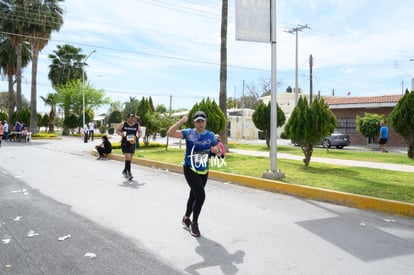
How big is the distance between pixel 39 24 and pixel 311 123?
92.3 feet

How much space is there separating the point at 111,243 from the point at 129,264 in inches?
30.0

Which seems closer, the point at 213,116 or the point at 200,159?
the point at 200,159

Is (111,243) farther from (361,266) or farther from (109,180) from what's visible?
(109,180)

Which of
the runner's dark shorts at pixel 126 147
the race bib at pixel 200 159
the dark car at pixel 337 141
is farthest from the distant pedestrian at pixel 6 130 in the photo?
the race bib at pixel 200 159

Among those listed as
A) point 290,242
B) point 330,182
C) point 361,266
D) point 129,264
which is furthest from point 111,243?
point 330,182

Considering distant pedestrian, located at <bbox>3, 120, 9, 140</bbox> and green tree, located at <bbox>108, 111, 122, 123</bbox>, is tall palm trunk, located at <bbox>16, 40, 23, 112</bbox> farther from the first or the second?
green tree, located at <bbox>108, 111, 122, 123</bbox>

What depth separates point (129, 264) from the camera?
12.8 ft

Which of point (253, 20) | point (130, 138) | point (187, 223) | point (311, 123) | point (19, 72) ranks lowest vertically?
point (187, 223)

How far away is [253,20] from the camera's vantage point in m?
9.15

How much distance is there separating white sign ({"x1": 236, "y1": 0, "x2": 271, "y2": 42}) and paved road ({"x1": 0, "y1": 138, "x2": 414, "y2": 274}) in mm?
3824

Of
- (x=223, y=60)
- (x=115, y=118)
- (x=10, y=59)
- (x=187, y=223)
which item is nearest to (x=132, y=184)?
(x=187, y=223)

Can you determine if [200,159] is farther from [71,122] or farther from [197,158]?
[71,122]

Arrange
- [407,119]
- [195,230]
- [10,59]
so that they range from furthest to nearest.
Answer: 1. [10,59]
2. [407,119]
3. [195,230]

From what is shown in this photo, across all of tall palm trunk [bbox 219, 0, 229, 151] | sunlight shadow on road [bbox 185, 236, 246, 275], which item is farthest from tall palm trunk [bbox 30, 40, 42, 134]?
sunlight shadow on road [bbox 185, 236, 246, 275]
